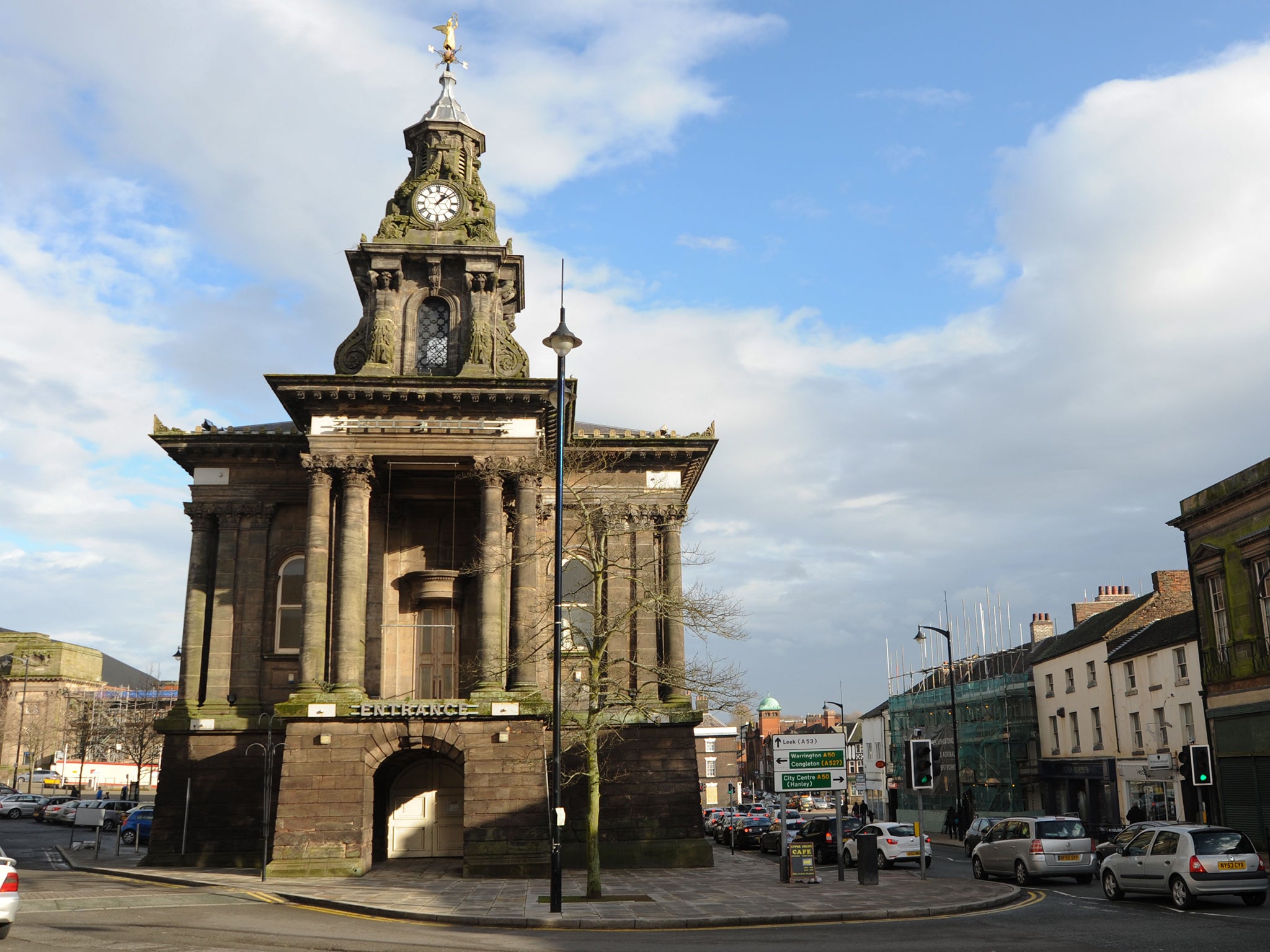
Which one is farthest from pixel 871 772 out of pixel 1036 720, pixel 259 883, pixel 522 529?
pixel 259 883

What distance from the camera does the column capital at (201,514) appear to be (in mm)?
35812

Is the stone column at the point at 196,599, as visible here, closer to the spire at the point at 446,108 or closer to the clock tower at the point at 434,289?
the clock tower at the point at 434,289

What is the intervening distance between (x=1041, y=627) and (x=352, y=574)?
4960 cm

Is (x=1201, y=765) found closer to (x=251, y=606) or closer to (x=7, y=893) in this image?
(x=7, y=893)

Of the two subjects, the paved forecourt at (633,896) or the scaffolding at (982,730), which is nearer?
the paved forecourt at (633,896)

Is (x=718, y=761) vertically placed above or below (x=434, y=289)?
below

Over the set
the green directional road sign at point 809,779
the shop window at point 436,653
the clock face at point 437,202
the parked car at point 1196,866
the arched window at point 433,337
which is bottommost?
the parked car at point 1196,866

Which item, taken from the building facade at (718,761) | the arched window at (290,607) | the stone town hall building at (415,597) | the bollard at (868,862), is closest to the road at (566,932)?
the bollard at (868,862)

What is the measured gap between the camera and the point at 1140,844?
68.3 ft

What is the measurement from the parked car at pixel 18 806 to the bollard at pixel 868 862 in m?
54.2

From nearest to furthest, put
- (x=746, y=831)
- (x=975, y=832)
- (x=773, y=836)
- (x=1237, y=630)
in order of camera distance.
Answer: (x=1237, y=630), (x=975, y=832), (x=773, y=836), (x=746, y=831)

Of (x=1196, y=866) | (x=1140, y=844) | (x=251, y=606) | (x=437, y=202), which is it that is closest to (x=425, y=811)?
(x=251, y=606)

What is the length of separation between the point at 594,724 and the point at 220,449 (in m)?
19.4

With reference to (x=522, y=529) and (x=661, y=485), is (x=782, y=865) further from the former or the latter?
(x=661, y=485)
